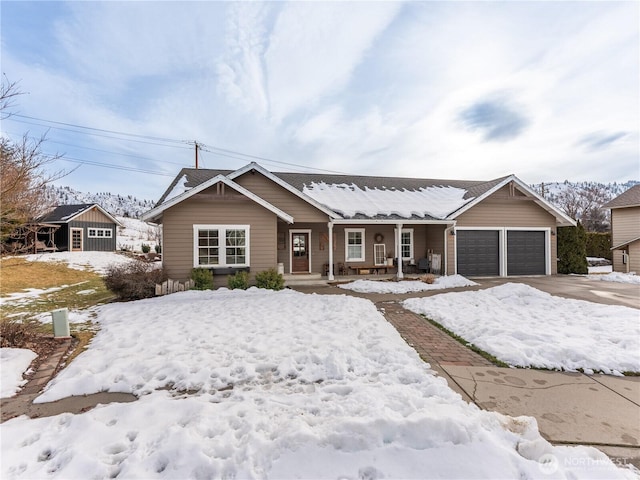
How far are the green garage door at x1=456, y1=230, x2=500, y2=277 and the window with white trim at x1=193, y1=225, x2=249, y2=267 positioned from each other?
1010cm

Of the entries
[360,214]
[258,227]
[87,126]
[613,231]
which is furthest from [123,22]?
[613,231]

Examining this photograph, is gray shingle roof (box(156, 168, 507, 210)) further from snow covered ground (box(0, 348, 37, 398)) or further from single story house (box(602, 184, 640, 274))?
snow covered ground (box(0, 348, 37, 398))

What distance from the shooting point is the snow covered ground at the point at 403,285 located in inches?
413

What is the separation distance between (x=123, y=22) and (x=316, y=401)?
10761 millimetres

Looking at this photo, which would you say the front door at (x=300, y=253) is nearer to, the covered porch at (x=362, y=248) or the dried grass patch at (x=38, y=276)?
the covered porch at (x=362, y=248)

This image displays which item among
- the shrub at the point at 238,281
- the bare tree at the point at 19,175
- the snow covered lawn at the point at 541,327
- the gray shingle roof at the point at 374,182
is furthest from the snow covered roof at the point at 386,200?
the bare tree at the point at 19,175

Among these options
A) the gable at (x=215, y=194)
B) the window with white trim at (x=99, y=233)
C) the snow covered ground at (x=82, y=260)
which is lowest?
the snow covered ground at (x=82, y=260)

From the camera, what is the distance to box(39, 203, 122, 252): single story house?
24.8 meters

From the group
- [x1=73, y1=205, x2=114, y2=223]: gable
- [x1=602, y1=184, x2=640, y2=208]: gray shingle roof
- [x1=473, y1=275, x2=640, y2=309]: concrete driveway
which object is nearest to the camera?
[x1=473, y1=275, x2=640, y2=309]: concrete driveway

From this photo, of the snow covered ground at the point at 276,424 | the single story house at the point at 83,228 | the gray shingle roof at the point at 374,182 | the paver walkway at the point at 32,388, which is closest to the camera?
the snow covered ground at the point at 276,424

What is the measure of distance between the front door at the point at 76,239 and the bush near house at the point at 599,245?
43522mm

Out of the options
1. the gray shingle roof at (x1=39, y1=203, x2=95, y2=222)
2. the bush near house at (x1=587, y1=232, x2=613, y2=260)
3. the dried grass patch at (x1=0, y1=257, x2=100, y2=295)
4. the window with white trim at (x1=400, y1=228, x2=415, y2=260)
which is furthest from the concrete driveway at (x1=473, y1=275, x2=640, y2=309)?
the gray shingle roof at (x1=39, y1=203, x2=95, y2=222)

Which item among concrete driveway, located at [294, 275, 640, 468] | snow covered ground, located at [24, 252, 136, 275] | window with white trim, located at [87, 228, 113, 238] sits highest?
window with white trim, located at [87, 228, 113, 238]

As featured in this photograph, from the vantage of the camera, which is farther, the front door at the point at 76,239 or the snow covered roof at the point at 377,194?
the front door at the point at 76,239
